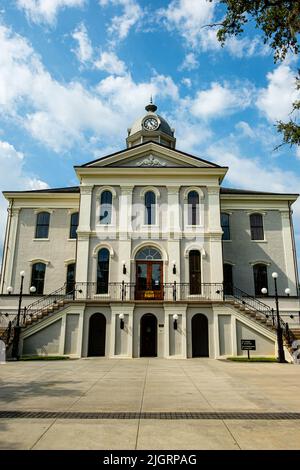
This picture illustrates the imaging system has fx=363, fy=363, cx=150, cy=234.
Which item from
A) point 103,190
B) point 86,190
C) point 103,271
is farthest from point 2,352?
point 103,190

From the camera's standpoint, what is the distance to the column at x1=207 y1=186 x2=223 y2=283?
73.0 feet

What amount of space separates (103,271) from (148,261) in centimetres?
285

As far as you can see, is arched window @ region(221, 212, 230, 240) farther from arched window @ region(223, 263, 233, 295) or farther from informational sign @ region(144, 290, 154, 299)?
informational sign @ region(144, 290, 154, 299)

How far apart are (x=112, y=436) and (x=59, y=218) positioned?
2179cm

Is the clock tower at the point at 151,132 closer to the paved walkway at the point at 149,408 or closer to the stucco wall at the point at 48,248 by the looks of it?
the stucco wall at the point at 48,248

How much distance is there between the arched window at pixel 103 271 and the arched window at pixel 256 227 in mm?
10677

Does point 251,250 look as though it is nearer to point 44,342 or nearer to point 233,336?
point 233,336

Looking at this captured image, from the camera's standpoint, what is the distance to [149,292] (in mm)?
21906

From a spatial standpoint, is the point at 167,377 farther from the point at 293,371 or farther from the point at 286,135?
the point at 286,135

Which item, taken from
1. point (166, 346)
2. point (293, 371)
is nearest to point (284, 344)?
point (293, 371)

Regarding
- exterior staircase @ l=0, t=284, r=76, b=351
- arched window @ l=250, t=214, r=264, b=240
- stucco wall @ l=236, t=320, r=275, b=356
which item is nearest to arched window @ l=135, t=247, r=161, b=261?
exterior staircase @ l=0, t=284, r=76, b=351

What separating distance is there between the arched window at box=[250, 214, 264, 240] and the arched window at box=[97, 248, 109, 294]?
35.0 ft

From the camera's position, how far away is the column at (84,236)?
22109 mm

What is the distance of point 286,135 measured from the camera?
1190 centimetres
